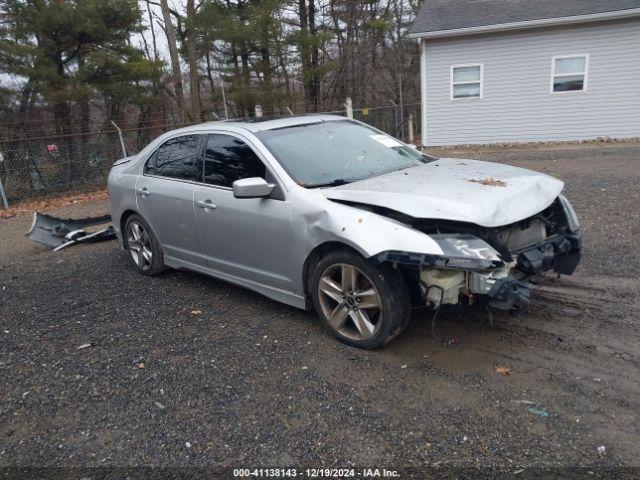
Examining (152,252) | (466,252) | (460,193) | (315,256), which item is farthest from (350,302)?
(152,252)

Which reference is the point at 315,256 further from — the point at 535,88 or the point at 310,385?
the point at 535,88

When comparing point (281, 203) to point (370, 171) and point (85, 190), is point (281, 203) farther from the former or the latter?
point (85, 190)

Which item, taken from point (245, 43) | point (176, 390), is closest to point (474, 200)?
point (176, 390)

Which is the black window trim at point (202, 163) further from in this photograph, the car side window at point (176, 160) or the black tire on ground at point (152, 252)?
the black tire on ground at point (152, 252)

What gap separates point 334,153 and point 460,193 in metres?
1.30

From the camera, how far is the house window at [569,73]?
14.9 meters

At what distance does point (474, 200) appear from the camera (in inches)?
133

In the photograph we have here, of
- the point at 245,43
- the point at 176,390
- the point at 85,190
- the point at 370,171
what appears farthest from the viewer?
the point at 245,43

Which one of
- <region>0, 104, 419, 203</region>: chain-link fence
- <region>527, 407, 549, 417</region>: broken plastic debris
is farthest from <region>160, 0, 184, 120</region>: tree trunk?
<region>527, 407, 549, 417</region>: broken plastic debris

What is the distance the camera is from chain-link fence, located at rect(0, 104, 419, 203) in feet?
37.8

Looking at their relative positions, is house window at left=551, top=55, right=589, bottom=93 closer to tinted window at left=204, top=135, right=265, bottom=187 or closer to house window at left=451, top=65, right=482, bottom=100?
house window at left=451, top=65, right=482, bottom=100

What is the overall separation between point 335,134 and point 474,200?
1.73m

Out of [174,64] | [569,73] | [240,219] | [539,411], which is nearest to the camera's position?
[539,411]

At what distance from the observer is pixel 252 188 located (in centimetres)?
388
